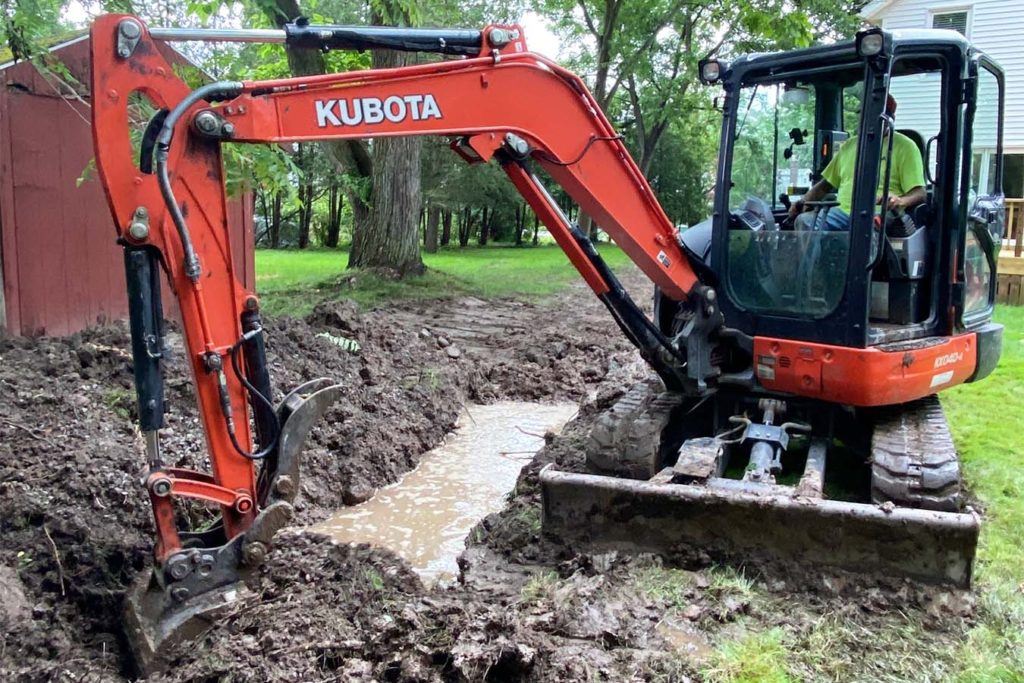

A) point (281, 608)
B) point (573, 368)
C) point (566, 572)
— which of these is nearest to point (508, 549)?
point (566, 572)

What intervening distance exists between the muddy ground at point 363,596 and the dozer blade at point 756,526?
95 mm

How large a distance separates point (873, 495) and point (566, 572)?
1593 mm

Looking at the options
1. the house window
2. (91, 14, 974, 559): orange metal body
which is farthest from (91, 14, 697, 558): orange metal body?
the house window

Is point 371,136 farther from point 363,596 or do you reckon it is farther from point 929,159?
point 929,159

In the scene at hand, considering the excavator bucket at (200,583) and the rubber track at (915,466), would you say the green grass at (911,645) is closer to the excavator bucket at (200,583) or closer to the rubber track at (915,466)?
the rubber track at (915,466)

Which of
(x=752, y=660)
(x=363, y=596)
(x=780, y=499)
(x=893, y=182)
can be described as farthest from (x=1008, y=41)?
(x=363, y=596)

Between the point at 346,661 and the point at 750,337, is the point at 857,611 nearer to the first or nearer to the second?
the point at 750,337

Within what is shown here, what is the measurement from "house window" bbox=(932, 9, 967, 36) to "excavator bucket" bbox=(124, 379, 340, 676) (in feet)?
65.8

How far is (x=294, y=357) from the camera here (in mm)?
7414

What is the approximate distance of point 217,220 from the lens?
3525mm

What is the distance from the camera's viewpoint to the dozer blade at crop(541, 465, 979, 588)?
12.7ft

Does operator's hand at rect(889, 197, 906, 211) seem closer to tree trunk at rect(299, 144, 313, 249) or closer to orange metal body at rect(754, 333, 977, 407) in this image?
orange metal body at rect(754, 333, 977, 407)

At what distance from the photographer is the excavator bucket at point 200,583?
3.40 meters

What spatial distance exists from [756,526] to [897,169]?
2.20m
